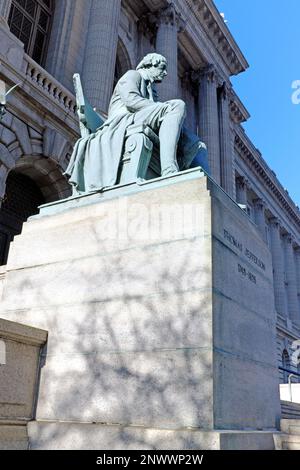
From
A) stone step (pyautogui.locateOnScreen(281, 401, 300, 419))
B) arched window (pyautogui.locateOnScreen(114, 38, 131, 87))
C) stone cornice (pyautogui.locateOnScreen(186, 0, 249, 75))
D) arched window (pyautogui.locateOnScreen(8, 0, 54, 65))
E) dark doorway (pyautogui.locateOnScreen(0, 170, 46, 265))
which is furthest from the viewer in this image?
stone cornice (pyautogui.locateOnScreen(186, 0, 249, 75))

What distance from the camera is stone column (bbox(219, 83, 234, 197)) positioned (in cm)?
2714

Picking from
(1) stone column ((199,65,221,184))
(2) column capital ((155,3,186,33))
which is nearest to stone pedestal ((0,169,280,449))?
(1) stone column ((199,65,221,184))

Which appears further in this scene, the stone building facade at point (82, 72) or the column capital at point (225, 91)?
the column capital at point (225, 91)

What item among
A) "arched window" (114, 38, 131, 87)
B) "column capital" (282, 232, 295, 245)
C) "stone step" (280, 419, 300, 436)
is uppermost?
"column capital" (282, 232, 295, 245)

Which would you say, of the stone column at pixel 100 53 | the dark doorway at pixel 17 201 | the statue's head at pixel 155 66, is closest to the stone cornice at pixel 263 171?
the stone column at pixel 100 53

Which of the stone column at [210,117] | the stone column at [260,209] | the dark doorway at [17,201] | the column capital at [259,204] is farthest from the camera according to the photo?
the column capital at [259,204]

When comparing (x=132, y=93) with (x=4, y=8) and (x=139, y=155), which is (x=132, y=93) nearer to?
(x=139, y=155)

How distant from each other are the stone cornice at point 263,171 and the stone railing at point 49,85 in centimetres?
2425

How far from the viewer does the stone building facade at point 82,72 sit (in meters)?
13.4

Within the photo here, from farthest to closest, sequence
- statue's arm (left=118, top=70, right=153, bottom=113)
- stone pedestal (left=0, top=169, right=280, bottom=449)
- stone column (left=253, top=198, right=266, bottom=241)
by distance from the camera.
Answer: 1. stone column (left=253, top=198, right=266, bottom=241)
2. statue's arm (left=118, top=70, right=153, bottom=113)
3. stone pedestal (left=0, top=169, right=280, bottom=449)

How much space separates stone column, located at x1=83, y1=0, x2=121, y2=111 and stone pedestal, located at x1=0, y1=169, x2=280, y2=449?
488 inches

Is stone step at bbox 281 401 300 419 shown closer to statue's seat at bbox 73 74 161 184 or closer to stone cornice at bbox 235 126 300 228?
statue's seat at bbox 73 74 161 184

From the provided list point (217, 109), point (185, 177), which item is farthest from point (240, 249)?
point (217, 109)

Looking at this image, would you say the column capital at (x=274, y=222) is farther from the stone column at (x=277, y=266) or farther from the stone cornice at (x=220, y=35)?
the stone cornice at (x=220, y=35)
